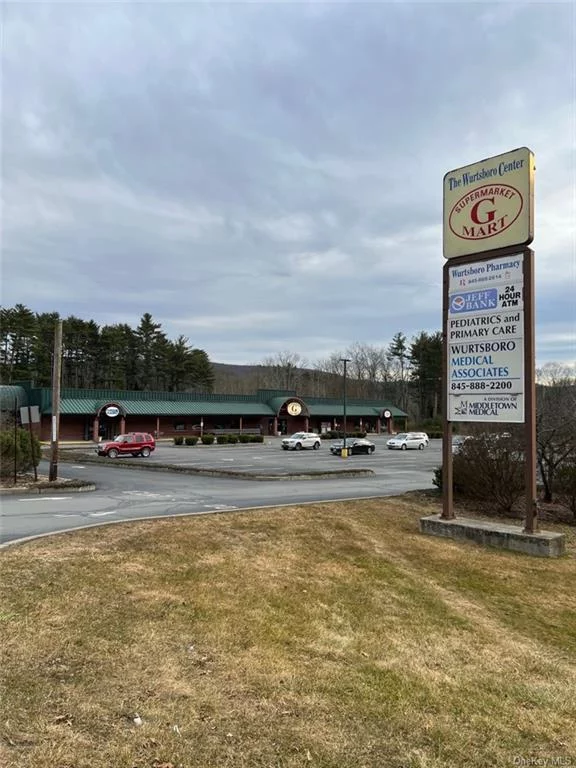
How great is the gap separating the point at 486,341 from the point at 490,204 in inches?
103

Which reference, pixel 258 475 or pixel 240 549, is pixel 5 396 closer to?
pixel 258 475

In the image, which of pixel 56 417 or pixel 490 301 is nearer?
pixel 490 301

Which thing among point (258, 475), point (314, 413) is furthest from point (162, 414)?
point (258, 475)

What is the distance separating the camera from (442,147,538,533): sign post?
400 inches

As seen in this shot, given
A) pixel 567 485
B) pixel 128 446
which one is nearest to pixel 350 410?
pixel 128 446

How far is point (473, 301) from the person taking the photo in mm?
11109

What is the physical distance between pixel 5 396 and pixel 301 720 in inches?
2115

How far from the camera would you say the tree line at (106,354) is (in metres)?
71.7

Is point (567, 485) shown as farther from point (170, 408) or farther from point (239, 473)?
point (170, 408)

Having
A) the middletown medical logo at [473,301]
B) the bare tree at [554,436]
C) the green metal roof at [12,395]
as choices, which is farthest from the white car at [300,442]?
the middletown medical logo at [473,301]

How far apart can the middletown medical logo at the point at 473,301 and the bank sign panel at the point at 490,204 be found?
0.81 metres

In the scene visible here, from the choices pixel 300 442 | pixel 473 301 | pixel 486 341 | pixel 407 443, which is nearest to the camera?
pixel 486 341

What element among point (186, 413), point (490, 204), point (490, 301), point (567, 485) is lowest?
point (567, 485)

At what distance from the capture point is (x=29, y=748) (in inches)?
118
